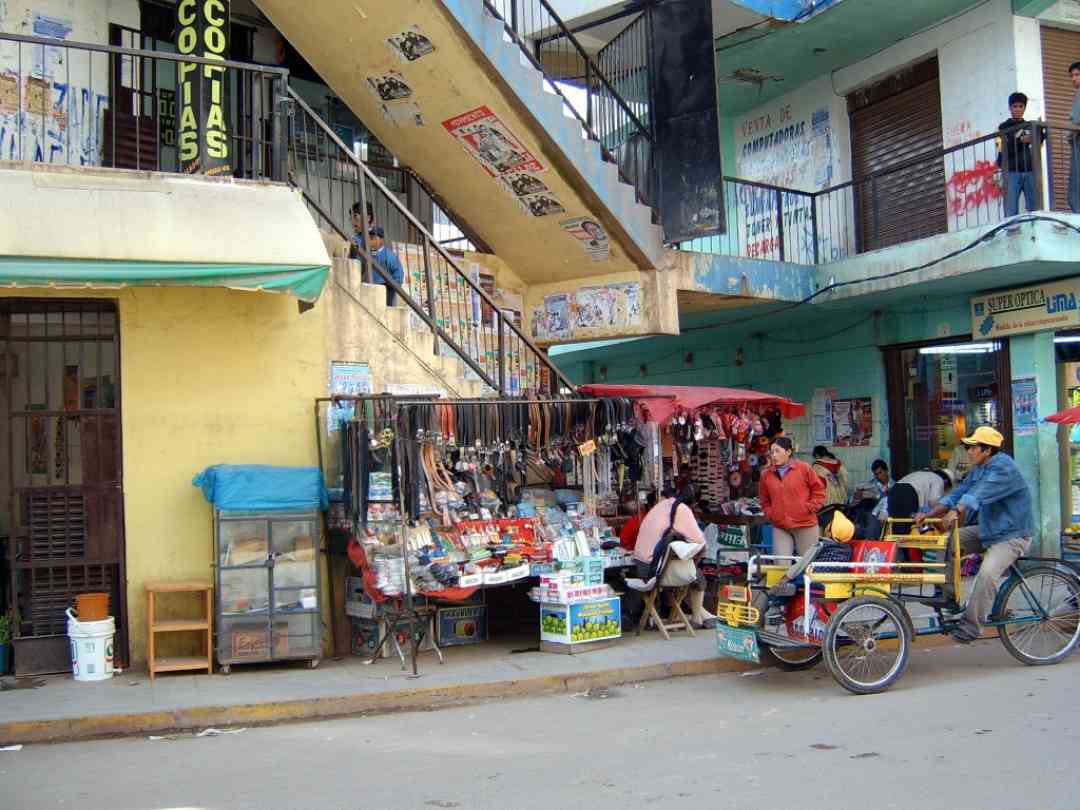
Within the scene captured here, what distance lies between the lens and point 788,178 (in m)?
16.9

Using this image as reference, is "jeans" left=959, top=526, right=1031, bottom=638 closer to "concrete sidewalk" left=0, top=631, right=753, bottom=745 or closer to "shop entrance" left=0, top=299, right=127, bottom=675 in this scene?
"concrete sidewalk" left=0, top=631, right=753, bottom=745

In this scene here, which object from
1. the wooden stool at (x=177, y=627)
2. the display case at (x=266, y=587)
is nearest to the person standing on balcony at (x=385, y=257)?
the display case at (x=266, y=587)

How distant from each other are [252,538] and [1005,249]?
351 inches

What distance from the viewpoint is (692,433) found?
39.7ft

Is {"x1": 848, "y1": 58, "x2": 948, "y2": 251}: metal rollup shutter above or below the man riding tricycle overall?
above

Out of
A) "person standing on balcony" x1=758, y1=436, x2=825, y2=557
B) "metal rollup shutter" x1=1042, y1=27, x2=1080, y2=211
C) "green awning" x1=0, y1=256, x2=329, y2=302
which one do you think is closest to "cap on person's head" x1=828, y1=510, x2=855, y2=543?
"person standing on balcony" x1=758, y1=436, x2=825, y2=557

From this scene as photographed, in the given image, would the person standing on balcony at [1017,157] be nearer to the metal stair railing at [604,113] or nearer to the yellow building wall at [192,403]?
the metal stair railing at [604,113]

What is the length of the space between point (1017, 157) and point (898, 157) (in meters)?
2.77

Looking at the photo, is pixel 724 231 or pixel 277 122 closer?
pixel 277 122

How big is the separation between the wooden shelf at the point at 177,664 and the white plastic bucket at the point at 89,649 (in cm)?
45

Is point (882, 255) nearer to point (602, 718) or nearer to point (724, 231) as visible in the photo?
point (724, 231)

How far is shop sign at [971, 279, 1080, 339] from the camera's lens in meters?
12.8

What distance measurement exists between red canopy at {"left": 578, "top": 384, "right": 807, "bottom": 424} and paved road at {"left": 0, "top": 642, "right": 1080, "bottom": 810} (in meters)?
3.44

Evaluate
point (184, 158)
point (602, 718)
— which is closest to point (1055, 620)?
point (602, 718)
